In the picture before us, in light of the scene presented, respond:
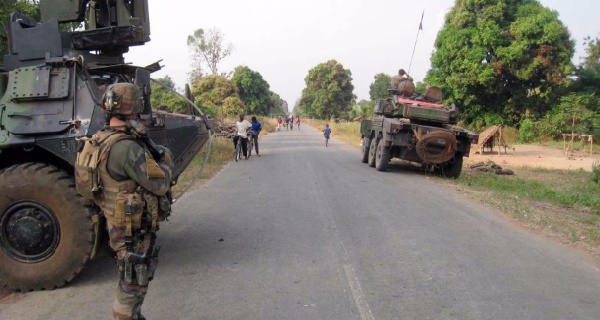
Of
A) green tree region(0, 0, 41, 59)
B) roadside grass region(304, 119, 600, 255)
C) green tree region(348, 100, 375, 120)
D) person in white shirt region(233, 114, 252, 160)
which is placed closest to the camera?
roadside grass region(304, 119, 600, 255)

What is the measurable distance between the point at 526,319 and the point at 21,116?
4.69m

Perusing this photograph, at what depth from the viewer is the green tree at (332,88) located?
2206 inches

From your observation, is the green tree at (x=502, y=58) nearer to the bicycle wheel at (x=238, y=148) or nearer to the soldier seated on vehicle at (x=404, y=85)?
the soldier seated on vehicle at (x=404, y=85)

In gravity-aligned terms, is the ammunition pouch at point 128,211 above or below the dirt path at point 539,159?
above

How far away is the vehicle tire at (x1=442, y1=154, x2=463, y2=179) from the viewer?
1282cm

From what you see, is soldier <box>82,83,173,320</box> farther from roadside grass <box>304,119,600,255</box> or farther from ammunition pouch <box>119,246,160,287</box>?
roadside grass <box>304,119,600,255</box>

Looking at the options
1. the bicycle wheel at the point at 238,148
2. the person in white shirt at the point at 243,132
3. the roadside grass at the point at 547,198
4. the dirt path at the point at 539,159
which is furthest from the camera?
the dirt path at the point at 539,159

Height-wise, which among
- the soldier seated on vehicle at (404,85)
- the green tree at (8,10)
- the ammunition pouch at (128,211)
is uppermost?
the green tree at (8,10)

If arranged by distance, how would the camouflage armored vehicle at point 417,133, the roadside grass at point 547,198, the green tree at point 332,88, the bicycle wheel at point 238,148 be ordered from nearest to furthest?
1. the roadside grass at point 547,198
2. the camouflage armored vehicle at point 417,133
3. the bicycle wheel at point 238,148
4. the green tree at point 332,88

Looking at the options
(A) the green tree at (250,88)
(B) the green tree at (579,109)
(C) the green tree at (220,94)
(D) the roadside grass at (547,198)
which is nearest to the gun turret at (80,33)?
(D) the roadside grass at (547,198)

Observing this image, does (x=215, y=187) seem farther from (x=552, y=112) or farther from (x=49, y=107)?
(x=552, y=112)

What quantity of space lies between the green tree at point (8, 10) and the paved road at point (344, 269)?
14.2 feet

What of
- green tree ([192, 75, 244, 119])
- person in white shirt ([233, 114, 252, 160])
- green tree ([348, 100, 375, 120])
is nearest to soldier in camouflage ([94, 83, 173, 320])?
person in white shirt ([233, 114, 252, 160])

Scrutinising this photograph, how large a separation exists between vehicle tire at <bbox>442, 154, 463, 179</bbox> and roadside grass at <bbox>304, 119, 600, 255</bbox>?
20cm
